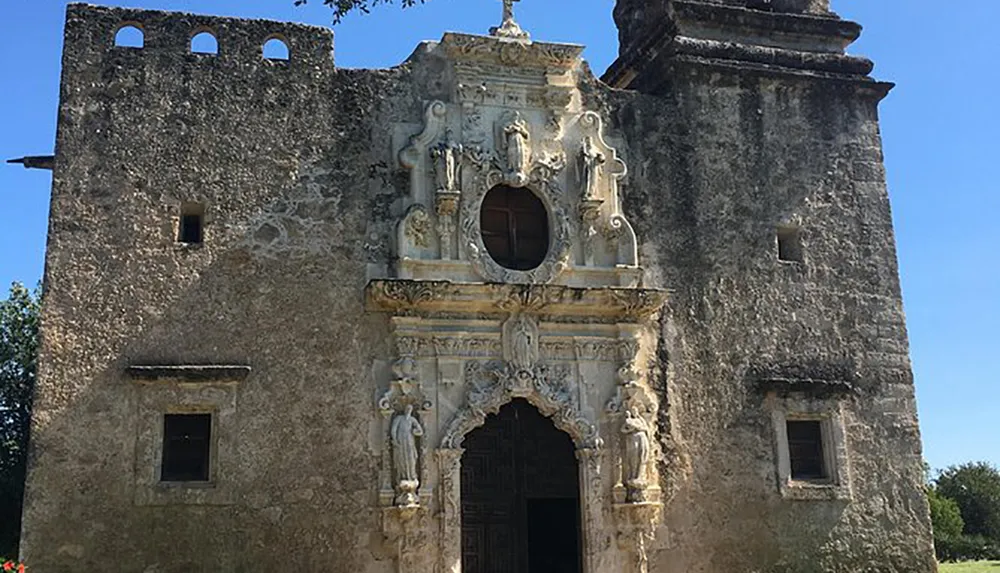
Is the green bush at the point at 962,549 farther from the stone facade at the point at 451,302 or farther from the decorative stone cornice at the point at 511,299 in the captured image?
the decorative stone cornice at the point at 511,299

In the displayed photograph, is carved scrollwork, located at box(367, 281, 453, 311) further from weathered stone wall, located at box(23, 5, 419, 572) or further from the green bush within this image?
the green bush

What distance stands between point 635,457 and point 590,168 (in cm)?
343

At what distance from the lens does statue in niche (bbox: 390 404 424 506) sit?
11156mm

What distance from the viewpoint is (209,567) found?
10641 mm

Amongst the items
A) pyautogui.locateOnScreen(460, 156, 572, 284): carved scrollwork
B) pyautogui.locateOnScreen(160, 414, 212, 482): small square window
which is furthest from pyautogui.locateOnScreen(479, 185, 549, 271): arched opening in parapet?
pyautogui.locateOnScreen(160, 414, 212, 482): small square window

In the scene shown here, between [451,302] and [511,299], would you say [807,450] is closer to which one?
[511,299]

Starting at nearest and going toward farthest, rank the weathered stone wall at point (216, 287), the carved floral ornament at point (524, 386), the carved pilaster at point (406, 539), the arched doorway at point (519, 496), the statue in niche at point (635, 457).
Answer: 1. the weathered stone wall at point (216, 287)
2. the carved pilaster at point (406, 539)
3. the carved floral ornament at point (524, 386)
4. the arched doorway at point (519, 496)
5. the statue in niche at point (635, 457)

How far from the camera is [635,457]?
1198cm

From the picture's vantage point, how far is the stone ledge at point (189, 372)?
10.8m

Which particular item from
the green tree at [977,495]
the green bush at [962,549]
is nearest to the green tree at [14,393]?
the green bush at [962,549]

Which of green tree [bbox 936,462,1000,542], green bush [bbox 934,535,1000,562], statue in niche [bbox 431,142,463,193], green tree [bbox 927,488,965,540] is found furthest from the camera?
green tree [bbox 936,462,1000,542]

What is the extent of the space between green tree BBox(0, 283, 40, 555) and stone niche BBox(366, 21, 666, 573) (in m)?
13.7

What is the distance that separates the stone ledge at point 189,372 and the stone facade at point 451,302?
29 millimetres

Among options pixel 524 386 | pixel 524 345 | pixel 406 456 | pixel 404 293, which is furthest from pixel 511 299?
pixel 406 456
